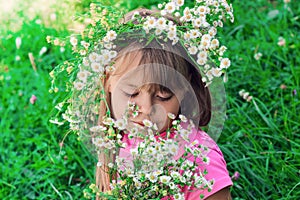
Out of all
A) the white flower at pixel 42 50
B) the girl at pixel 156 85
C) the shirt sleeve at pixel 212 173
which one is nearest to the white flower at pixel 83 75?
the girl at pixel 156 85

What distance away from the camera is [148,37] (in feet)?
5.49

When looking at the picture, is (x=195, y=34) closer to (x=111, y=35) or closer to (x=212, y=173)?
(x=111, y=35)

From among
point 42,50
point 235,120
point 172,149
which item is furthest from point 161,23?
point 42,50

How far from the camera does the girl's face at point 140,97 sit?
1.70 metres

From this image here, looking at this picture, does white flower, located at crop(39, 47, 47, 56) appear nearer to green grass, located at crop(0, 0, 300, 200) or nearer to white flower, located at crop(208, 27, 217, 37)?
green grass, located at crop(0, 0, 300, 200)

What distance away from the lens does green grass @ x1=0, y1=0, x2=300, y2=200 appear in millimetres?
2461

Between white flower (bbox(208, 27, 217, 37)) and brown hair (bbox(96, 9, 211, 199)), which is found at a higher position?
white flower (bbox(208, 27, 217, 37))

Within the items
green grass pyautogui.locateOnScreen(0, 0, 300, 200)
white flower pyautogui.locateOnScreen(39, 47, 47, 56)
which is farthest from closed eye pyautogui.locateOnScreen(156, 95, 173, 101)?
white flower pyautogui.locateOnScreen(39, 47, 47, 56)

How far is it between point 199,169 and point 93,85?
0.40 metres

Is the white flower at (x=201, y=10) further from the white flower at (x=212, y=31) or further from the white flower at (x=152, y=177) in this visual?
the white flower at (x=152, y=177)

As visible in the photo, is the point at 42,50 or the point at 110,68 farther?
the point at 42,50

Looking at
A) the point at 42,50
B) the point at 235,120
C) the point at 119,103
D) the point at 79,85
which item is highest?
the point at 79,85

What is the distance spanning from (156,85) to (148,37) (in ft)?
0.47

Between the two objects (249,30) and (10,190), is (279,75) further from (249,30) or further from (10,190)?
(10,190)
